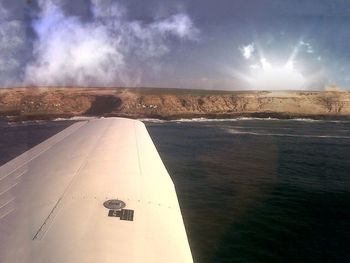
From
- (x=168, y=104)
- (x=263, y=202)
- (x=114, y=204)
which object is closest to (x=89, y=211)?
(x=114, y=204)

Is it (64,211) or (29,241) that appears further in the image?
(64,211)

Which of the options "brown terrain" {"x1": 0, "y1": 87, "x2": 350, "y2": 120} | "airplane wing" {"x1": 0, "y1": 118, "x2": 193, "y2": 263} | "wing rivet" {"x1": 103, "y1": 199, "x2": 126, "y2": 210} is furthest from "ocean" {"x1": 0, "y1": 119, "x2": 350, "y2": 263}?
"brown terrain" {"x1": 0, "y1": 87, "x2": 350, "y2": 120}

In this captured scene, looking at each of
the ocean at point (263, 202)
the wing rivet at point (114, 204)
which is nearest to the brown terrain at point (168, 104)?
the ocean at point (263, 202)

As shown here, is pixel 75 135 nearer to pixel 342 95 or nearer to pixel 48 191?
pixel 48 191

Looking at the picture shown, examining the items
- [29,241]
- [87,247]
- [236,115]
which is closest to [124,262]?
[87,247]

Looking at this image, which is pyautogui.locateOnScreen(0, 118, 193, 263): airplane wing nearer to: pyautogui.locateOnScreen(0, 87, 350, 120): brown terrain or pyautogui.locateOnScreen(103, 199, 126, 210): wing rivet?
pyautogui.locateOnScreen(103, 199, 126, 210): wing rivet

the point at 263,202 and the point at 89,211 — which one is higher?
the point at 89,211

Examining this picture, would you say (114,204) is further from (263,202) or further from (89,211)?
(263,202)
